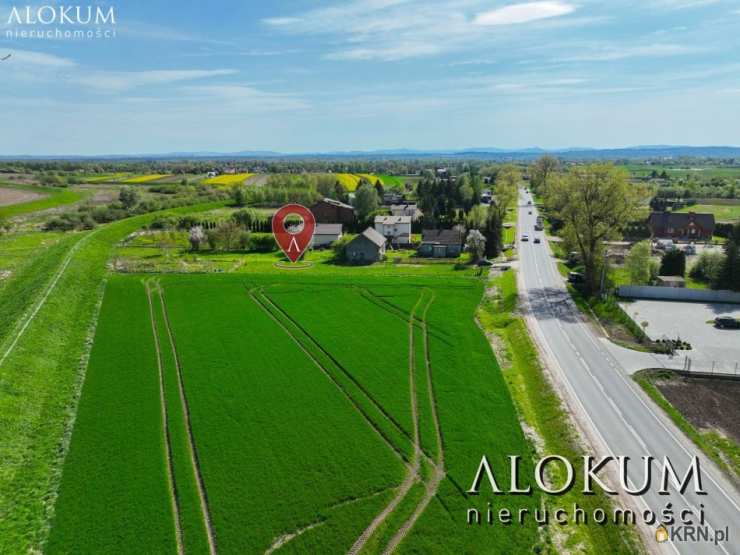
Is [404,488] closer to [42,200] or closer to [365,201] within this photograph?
[365,201]

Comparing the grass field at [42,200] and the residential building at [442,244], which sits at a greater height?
the grass field at [42,200]

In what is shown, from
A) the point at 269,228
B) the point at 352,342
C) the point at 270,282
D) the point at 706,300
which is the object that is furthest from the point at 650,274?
the point at 269,228

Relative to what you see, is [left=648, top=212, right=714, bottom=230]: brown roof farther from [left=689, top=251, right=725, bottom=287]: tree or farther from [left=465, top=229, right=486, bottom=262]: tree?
[left=465, top=229, right=486, bottom=262]: tree

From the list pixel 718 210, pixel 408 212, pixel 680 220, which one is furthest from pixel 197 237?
pixel 718 210

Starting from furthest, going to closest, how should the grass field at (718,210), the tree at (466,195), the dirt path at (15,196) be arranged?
the dirt path at (15,196) → the tree at (466,195) → the grass field at (718,210)

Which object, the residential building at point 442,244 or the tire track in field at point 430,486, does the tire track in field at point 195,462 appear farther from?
the residential building at point 442,244

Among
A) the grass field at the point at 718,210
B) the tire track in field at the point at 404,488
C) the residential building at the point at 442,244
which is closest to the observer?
the tire track in field at the point at 404,488

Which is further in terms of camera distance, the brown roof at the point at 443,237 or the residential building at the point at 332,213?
the residential building at the point at 332,213

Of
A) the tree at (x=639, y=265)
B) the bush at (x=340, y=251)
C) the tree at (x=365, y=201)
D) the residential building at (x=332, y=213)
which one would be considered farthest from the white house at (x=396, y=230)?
the tree at (x=639, y=265)
